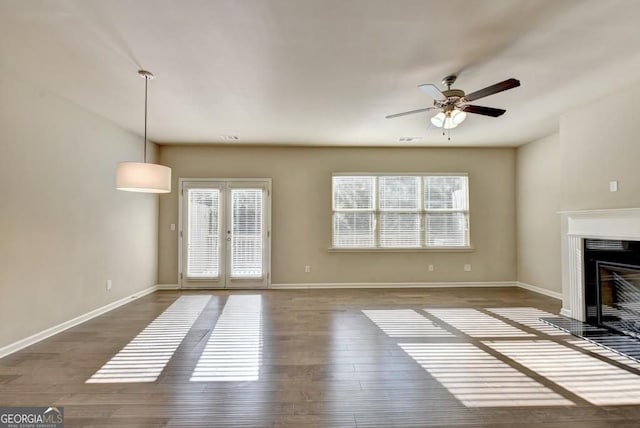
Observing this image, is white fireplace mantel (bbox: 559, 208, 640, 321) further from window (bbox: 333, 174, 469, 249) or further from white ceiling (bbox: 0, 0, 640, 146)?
window (bbox: 333, 174, 469, 249)

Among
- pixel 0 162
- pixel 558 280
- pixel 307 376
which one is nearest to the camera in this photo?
pixel 307 376

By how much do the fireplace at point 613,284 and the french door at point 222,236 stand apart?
478 cm

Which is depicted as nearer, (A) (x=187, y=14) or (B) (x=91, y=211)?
(A) (x=187, y=14)

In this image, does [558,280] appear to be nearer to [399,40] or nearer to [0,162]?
[399,40]

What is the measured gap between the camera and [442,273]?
6.07m

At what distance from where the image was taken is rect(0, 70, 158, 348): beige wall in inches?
120

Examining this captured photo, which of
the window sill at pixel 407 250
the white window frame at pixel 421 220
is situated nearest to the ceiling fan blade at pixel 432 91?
the white window frame at pixel 421 220

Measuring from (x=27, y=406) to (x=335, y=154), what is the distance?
5.21 metres

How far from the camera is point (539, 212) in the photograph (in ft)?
18.1

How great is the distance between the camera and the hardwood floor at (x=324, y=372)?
205cm

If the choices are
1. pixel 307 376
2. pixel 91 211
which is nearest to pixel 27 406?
pixel 307 376

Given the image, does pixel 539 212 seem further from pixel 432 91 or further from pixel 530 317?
pixel 432 91

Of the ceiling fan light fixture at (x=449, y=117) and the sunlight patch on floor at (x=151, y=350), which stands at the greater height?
the ceiling fan light fixture at (x=449, y=117)

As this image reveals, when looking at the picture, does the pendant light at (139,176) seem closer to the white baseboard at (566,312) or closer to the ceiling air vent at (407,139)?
the ceiling air vent at (407,139)
